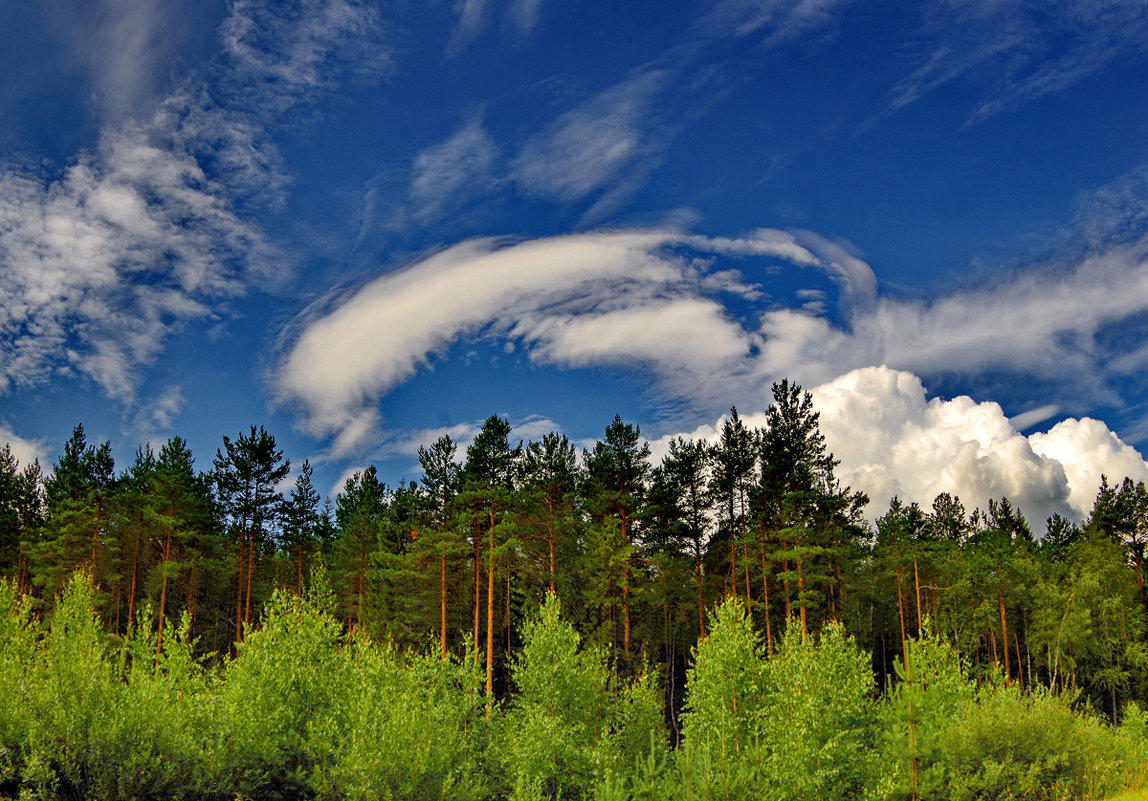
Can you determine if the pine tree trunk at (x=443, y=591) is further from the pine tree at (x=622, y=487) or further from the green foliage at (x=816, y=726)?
the green foliage at (x=816, y=726)

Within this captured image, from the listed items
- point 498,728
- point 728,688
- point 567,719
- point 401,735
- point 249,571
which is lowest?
point 498,728

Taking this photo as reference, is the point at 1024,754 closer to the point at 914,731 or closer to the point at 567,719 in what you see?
the point at 914,731

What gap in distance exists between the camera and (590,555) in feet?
160

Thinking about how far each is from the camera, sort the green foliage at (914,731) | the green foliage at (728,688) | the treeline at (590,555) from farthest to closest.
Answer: the treeline at (590,555) → the green foliage at (728,688) → the green foliage at (914,731)

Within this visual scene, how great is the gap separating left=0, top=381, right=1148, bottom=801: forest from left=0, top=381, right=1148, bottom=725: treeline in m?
0.29

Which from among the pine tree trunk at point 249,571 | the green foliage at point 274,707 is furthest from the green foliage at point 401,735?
the pine tree trunk at point 249,571

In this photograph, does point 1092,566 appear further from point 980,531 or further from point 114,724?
point 114,724

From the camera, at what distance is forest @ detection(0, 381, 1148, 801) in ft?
77.2

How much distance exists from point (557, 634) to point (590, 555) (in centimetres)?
1832

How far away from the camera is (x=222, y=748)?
23.9 meters

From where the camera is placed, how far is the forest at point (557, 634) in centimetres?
2353

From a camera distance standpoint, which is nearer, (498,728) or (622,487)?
(498,728)

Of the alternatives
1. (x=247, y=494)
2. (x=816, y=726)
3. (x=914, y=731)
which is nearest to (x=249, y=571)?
(x=247, y=494)

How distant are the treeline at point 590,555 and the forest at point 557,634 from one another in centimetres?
29
